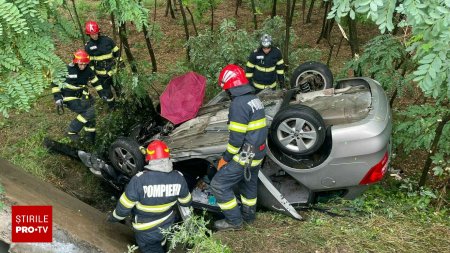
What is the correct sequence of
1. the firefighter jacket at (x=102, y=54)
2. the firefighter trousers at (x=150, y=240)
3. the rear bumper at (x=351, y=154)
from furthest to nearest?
the firefighter jacket at (x=102, y=54)
the firefighter trousers at (x=150, y=240)
the rear bumper at (x=351, y=154)

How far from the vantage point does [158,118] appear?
19.8 feet

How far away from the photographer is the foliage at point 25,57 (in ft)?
10.2

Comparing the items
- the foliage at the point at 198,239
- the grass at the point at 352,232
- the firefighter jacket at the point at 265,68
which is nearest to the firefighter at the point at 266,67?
the firefighter jacket at the point at 265,68

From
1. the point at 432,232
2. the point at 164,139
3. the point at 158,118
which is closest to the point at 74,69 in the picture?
the point at 158,118

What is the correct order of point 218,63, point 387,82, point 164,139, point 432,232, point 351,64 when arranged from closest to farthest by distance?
1. point 432,232
2. point 164,139
3. point 387,82
4. point 351,64
5. point 218,63

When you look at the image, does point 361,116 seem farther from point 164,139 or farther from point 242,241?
point 164,139

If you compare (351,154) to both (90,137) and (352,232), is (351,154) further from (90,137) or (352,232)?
(90,137)

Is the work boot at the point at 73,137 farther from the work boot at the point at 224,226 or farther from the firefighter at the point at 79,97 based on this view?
the work boot at the point at 224,226

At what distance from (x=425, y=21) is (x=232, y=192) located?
8.37 feet

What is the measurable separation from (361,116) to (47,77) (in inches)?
121

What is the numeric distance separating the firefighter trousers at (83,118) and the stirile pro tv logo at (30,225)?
2666 mm

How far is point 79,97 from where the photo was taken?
21.6ft

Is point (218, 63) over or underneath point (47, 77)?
underneath

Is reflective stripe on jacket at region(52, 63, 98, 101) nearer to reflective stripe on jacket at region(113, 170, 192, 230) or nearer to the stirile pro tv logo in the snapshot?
the stirile pro tv logo
